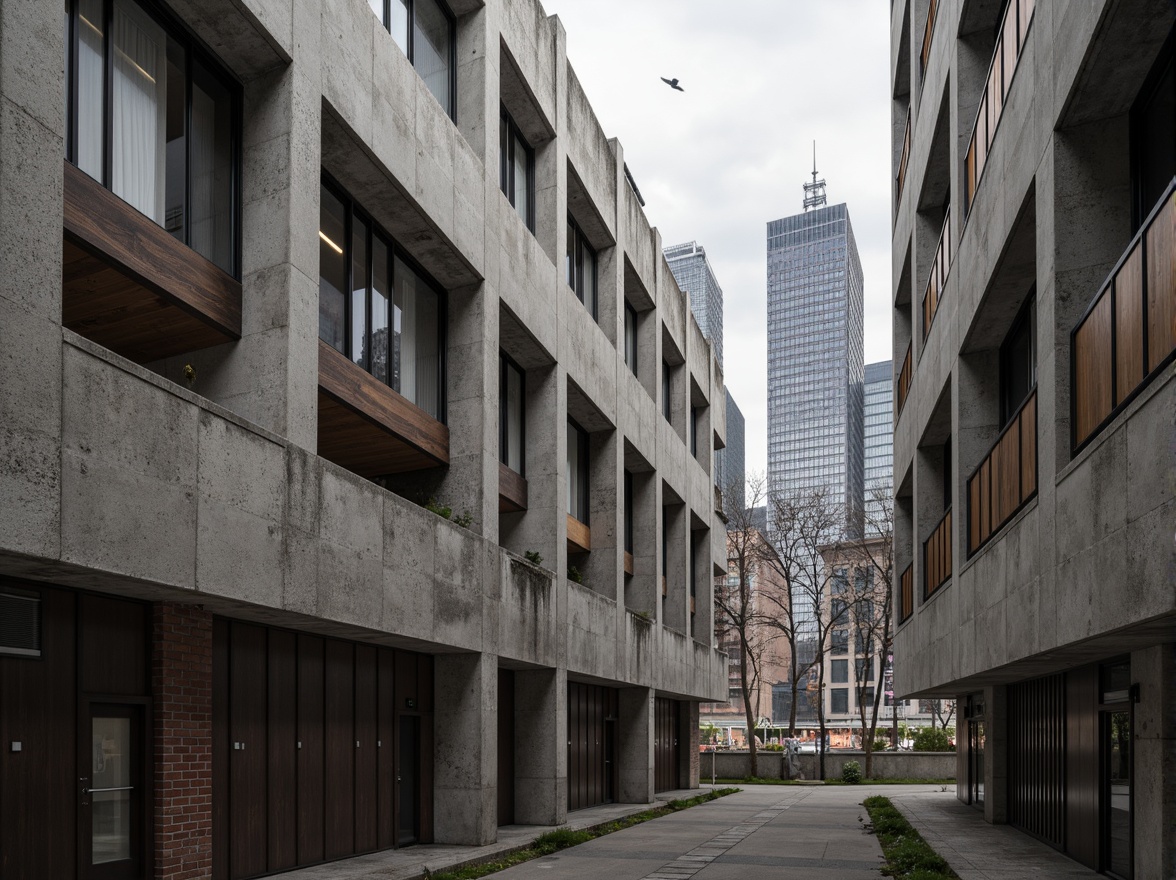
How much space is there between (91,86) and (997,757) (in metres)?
21.2

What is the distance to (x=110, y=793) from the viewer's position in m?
11.5

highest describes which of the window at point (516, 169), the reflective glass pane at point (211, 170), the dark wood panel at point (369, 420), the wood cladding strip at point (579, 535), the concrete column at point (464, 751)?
the window at point (516, 169)

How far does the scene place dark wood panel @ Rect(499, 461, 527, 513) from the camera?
22.5 metres

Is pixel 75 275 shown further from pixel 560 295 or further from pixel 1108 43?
pixel 560 295

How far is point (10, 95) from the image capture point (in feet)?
30.4

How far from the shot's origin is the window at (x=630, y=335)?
33688mm

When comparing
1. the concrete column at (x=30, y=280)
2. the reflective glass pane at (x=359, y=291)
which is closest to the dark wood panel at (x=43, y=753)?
the concrete column at (x=30, y=280)

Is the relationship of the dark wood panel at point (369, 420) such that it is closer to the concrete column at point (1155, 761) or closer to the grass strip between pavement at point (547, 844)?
the grass strip between pavement at point (547, 844)

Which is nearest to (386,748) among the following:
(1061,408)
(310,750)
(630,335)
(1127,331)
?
(310,750)

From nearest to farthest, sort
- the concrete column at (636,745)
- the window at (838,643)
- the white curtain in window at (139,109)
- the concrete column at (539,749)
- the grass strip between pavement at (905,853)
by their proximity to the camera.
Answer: the white curtain in window at (139,109) < the grass strip between pavement at (905,853) < the concrete column at (539,749) < the concrete column at (636,745) < the window at (838,643)

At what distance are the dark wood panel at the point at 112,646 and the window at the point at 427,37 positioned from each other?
34.5ft

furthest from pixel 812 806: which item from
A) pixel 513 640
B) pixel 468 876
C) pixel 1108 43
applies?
pixel 1108 43

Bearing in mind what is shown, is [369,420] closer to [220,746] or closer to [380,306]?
[380,306]

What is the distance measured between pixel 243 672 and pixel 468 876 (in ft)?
14.1
